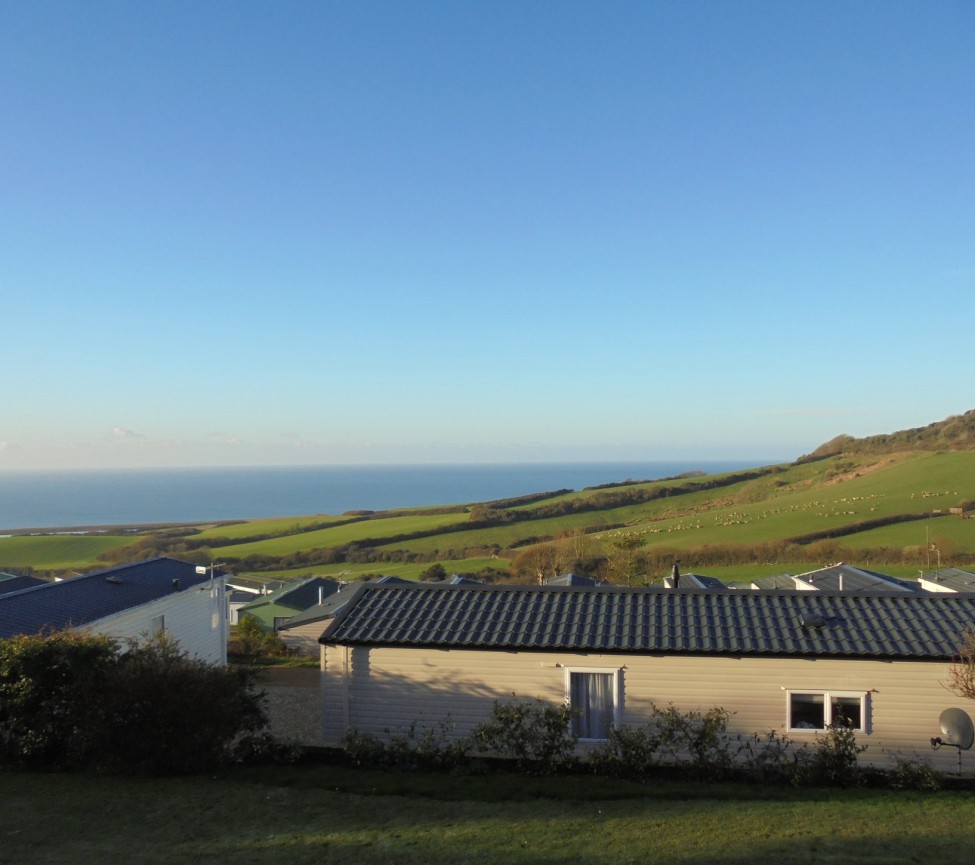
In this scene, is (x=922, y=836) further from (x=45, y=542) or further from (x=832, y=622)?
(x=45, y=542)

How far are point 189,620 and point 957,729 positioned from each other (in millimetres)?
17110

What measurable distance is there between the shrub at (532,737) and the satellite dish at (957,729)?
16.2 ft

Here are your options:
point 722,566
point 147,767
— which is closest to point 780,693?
point 147,767

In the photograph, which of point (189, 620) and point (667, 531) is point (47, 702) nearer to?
point (189, 620)

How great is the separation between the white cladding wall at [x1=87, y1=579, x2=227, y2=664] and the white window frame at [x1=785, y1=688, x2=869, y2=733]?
1282 cm

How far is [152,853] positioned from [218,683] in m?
3.50

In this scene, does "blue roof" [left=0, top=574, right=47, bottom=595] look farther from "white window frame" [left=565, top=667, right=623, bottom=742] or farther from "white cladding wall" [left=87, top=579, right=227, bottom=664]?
"white window frame" [left=565, top=667, right=623, bottom=742]

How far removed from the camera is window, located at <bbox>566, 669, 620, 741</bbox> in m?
11.3

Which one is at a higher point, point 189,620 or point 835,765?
point 189,620

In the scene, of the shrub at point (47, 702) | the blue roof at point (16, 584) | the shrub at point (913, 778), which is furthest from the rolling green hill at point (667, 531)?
the shrub at point (47, 702)

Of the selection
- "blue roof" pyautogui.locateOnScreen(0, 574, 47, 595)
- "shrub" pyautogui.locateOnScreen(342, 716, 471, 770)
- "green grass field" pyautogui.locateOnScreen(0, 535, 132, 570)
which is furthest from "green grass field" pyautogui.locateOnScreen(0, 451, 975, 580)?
"shrub" pyautogui.locateOnScreen(342, 716, 471, 770)

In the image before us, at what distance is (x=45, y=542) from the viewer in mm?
77500

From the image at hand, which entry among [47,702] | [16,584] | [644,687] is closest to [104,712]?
[47,702]

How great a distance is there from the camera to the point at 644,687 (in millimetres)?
11312
